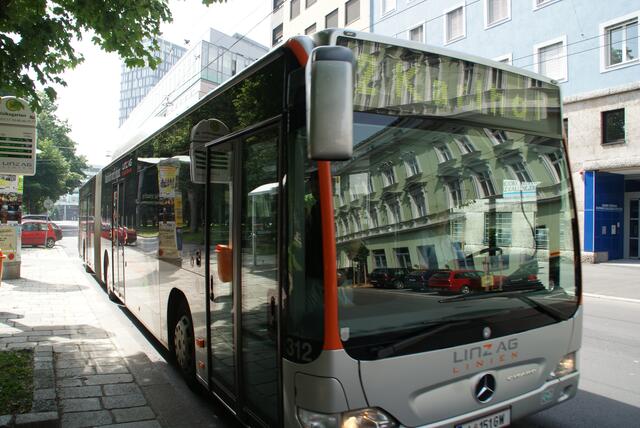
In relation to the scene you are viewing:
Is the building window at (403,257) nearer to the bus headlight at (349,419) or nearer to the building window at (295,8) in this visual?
the bus headlight at (349,419)

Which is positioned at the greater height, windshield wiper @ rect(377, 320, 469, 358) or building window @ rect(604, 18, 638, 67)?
building window @ rect(604, 18, 638, 67)

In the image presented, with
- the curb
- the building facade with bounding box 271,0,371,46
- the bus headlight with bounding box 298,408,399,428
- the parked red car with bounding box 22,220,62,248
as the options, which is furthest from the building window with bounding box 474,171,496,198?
the parked red car with bounding box 22,220,62,248

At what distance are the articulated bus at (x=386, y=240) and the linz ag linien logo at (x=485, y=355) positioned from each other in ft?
0.04

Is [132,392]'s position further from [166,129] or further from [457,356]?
[457,356]

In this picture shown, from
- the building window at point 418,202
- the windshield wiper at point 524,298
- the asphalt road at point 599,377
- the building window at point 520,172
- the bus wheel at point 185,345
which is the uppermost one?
the building window at point 520,172

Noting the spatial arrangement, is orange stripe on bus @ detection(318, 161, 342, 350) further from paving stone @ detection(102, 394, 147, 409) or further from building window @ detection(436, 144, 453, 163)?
paving stone @ detection(102, 394, 147, 409)

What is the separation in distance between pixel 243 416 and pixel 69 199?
13025 centimetres

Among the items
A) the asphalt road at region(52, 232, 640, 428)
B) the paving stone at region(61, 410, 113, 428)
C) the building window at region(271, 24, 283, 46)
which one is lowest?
the asphalt road at region(52, 232, 640, 428)

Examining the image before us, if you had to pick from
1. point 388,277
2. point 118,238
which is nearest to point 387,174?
point 388,277

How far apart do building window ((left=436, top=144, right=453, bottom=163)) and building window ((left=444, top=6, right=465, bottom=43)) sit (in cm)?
2376

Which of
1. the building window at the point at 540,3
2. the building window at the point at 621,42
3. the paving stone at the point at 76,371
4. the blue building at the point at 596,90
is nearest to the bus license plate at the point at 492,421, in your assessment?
the paving stone at the point at 76,371

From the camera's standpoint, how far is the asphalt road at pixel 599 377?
13.7 feet

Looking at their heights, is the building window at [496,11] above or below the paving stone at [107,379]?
above

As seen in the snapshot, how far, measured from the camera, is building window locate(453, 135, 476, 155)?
3248mm
